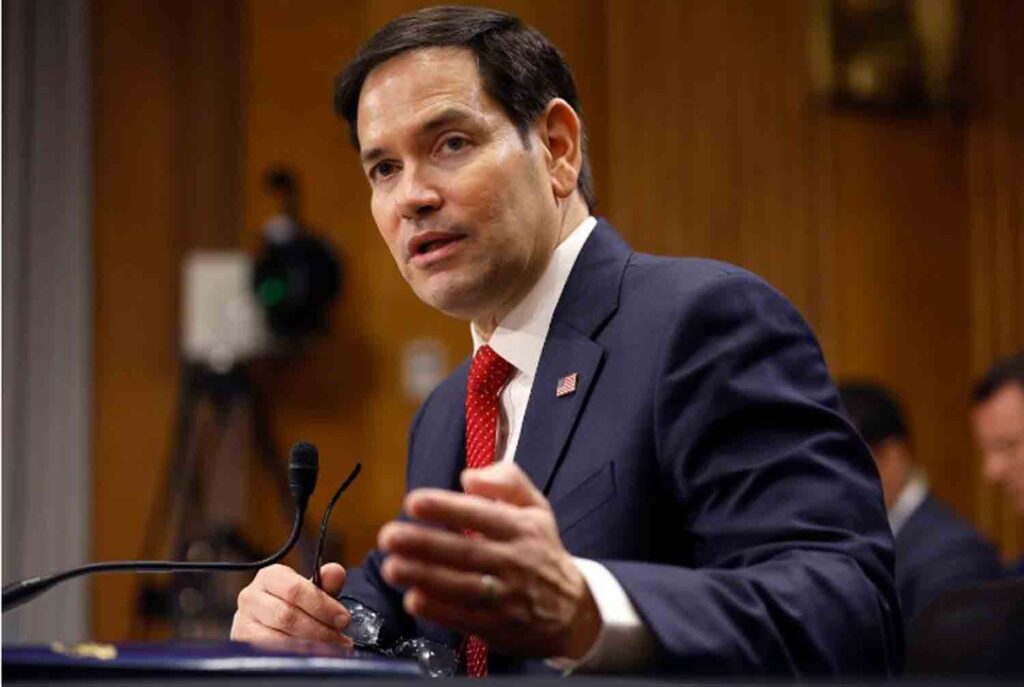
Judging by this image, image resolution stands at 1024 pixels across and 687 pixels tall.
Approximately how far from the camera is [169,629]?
553cm

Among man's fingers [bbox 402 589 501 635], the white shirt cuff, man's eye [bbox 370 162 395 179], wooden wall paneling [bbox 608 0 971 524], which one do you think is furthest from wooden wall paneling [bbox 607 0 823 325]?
man's fingers [bbox 402 589 501 635]

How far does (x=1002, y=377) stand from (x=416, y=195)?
3.27 meters

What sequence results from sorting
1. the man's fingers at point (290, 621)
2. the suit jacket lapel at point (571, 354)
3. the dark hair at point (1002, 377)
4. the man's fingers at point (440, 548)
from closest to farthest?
the man's fingers at point (440, 548) < the man's fingers at point (290, 621) < the suit jacket lapel at point (571, 354) < the dark hair at point (1002, 377)

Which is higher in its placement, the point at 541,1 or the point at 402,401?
the point at 541,1

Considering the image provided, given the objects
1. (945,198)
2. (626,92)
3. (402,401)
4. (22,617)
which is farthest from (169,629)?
(945,198)

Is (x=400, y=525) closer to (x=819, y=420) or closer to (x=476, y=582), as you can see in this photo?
(x=476, y=582)

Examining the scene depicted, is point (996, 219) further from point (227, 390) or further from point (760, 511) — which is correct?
point (760, 511)

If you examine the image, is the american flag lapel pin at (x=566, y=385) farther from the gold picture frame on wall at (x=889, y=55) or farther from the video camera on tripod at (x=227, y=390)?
the gold picture frame on wall at (x=889, y=55)

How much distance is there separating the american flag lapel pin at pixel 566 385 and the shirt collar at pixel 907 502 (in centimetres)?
318

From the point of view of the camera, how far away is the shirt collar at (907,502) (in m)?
4.95

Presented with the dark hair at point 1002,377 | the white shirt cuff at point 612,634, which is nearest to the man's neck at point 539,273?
the white shirt cuff at point 612,634

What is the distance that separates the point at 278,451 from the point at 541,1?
199 cm

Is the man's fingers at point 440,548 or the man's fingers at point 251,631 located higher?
the man's fingers at point 440,548

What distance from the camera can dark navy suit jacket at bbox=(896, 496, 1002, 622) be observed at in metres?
4.53
